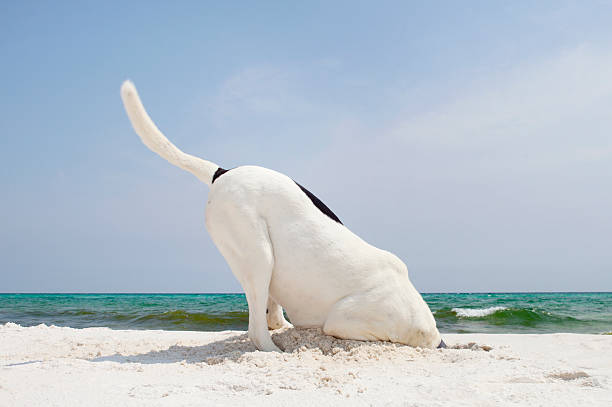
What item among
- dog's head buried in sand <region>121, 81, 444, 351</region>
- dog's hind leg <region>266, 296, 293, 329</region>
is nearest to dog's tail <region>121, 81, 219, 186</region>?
dog's head buried in sand <region>121, 81, 444, 351</region>

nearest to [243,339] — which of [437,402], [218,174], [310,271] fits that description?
[310,271]

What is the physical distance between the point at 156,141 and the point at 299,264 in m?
1.96

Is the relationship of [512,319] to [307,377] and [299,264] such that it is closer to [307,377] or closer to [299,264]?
[299,264]

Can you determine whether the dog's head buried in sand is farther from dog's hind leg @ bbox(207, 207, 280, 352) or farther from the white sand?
the white sand

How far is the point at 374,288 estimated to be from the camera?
4527 mm

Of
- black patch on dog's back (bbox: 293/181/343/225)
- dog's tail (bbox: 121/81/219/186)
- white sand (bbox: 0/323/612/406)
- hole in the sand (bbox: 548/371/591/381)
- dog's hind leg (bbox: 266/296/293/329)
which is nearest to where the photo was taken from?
white sand (bbox: 0/323/612/406)

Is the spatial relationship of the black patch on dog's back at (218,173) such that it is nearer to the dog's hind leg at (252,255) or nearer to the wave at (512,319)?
the dog's hind leg at (252,255)

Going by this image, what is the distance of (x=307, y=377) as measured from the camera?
11.6ft

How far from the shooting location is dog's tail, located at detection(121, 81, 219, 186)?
4.63m

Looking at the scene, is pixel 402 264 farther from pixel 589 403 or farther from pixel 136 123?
pixel 136 123

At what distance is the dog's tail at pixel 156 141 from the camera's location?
4633 mm

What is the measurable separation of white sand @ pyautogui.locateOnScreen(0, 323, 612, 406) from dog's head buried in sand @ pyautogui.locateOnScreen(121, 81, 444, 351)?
0.77 ft

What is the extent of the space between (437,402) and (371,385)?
0.57 m

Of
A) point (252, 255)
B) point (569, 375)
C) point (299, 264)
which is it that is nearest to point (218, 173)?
point (252, 255)
